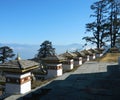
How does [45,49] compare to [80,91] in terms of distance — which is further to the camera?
[45,49]

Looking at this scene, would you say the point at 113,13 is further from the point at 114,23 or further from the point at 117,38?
the point at 117,38

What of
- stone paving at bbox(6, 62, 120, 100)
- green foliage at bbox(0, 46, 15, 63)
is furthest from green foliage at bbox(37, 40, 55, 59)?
stone paving at bbox(6, 62, 120, 100)

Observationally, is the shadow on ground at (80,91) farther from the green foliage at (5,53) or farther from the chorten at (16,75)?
the green foliage at (5,53)

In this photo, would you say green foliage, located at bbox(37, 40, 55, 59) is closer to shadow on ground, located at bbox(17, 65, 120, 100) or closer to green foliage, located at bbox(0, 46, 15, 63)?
green foliage, located at bbox(0, 46, 15, 63)

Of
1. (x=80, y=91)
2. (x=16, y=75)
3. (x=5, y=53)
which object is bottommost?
(x=80, y=91)

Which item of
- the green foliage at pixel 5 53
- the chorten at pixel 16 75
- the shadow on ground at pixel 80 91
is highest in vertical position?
the green foliage at pixel 5 53

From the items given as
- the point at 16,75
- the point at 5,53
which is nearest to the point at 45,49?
Result: the point at 5,53

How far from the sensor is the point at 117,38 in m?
35.4

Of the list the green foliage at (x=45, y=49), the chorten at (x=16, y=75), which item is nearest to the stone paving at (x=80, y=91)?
the chorten at (x=16, y=75)

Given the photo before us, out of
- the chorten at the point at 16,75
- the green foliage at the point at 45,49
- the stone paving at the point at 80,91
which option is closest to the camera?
the stone paving at the point at 80,91

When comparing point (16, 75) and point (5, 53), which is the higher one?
point (5, 53)

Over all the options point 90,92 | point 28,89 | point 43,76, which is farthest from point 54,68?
point 90,92

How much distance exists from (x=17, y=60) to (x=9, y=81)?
1036 millimetres

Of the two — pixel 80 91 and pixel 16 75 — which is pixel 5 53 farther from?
pixel 80 91
